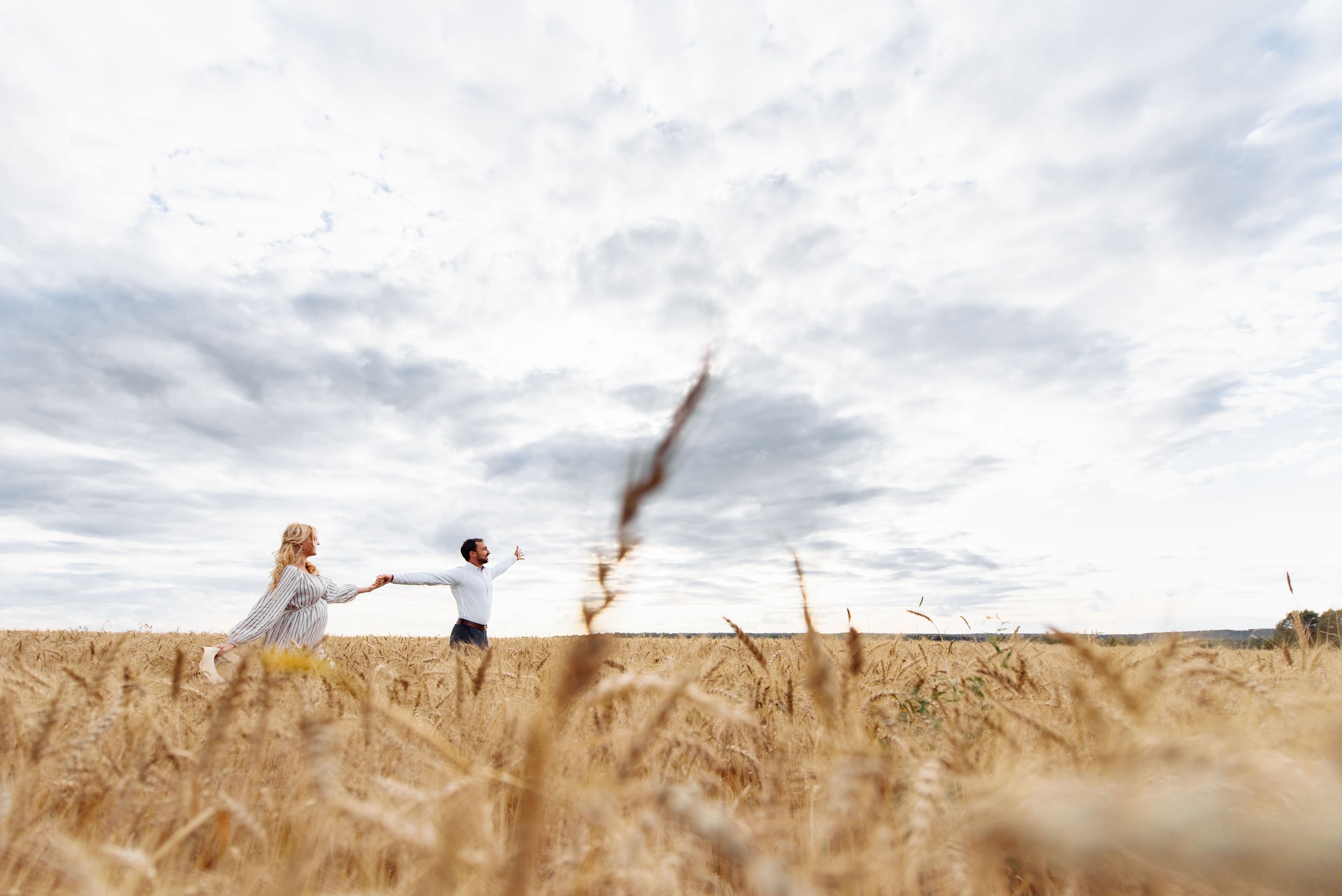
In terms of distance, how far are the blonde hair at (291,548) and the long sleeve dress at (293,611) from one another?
0.14 meters

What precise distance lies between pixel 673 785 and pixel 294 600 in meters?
6.22

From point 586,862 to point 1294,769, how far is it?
A: 46.3 inches

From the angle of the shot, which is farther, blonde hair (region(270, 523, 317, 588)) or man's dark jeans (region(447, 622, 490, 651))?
man's dark jeans (region(447, 622, 490, 651))

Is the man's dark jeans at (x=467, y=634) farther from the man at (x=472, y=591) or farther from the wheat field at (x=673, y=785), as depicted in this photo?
the wheat field at (x=673, y=785)

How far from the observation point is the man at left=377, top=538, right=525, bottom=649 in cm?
1030

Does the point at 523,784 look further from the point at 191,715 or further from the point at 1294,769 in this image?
the point at 191,715

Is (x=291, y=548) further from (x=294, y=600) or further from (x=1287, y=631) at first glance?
(x=1287, y=631)

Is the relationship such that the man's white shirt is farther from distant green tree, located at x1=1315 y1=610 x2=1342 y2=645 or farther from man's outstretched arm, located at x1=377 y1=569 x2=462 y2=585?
distant green tree, located at x1=1315 y1=610 x2=1342 y2=645

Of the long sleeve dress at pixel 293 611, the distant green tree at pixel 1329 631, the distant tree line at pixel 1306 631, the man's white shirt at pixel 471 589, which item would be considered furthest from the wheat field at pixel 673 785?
the man's white shirt at pixel 471 589

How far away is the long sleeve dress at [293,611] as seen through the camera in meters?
6.50

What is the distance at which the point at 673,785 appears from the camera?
1.91m

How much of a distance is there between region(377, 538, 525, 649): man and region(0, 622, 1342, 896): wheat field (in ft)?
23.8

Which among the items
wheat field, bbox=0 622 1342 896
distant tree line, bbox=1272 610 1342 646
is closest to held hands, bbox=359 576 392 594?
wheat field, bbox=0 622 1342 896

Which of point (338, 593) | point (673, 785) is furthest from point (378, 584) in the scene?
point (673, 785)
